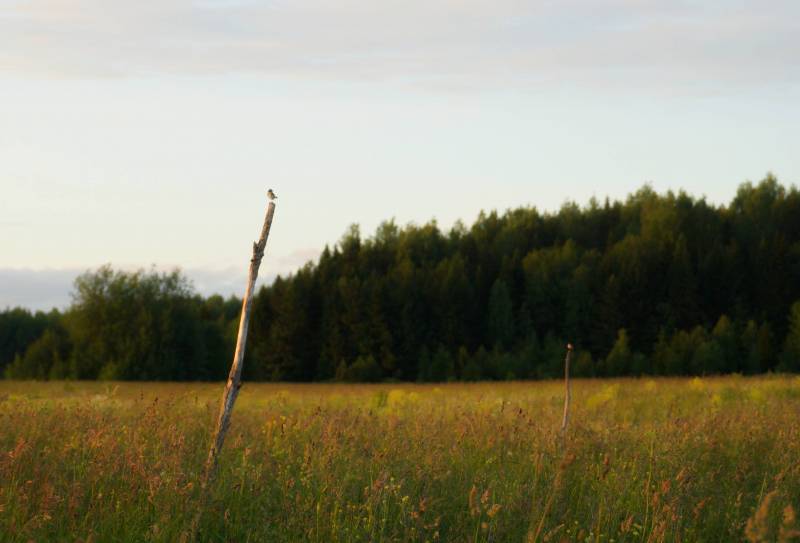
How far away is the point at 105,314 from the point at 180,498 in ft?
159

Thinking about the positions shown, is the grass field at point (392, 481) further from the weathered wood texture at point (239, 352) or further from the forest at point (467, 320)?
the forest at point (467, 320)

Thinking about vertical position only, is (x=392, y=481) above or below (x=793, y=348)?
below

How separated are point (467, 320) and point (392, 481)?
49.7m

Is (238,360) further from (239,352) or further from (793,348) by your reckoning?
(793,348)

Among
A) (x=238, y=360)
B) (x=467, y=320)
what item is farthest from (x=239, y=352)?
(x=467, y=320)

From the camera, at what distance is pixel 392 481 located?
555 centimetres

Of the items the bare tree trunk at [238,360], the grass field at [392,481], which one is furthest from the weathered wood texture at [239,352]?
the grass field at [392,481]

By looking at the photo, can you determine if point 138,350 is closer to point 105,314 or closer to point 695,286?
point 105,314

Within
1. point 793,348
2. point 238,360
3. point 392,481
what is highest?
point 793,348

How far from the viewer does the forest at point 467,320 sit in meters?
50.7

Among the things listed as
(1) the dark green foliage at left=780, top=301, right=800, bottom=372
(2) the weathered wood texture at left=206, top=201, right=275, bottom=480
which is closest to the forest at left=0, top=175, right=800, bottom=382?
(1) the dark green foliage at left=780, top=301, right=800, bottom=372

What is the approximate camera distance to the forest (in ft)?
166

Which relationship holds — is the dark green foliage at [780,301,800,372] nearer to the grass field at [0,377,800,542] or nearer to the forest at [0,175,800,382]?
the forest at [0,175,800,382]

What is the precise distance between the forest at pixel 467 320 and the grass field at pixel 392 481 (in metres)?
40.1
